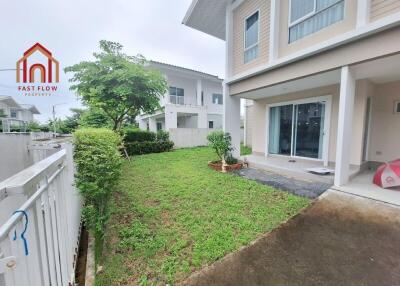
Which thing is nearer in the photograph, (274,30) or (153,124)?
(274,30)

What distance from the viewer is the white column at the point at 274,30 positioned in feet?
16.5

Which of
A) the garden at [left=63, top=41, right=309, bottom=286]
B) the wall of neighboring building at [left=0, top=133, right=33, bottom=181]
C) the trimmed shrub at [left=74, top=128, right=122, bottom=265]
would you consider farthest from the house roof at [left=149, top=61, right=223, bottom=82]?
the trimmed shrub at [left=74, top=128, right=122, bottom=265]

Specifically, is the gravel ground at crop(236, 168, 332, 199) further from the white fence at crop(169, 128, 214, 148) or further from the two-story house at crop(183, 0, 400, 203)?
the white fence at crop(169, 128, 214, 148)

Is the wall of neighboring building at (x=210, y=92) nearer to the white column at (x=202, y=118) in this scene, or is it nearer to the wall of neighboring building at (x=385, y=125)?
the white column at (x=202, y=118)

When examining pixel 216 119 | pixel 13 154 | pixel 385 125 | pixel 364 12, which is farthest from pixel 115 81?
pixel 216 119

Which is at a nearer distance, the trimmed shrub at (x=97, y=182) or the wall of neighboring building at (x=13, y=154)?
the trimmed shrub at (x=97, y=182)

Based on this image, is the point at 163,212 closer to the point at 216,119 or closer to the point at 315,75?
the point at 315,75

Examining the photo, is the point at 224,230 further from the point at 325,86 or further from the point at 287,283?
the point at 325,86

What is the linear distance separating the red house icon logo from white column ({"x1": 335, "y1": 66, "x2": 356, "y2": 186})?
1020 cm

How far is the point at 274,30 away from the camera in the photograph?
5.09 m

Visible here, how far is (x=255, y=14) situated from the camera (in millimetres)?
5934

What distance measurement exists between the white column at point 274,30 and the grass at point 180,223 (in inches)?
149

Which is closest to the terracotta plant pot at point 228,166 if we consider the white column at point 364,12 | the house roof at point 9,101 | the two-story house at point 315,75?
the two-story house at point 315,75

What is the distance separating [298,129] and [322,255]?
543cm
